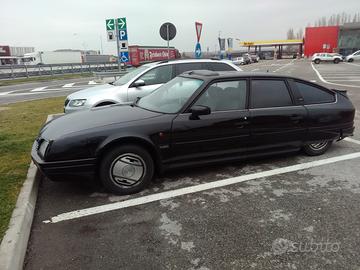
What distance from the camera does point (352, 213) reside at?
3.55 m

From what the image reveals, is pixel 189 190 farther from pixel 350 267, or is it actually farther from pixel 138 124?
pixel 350 267

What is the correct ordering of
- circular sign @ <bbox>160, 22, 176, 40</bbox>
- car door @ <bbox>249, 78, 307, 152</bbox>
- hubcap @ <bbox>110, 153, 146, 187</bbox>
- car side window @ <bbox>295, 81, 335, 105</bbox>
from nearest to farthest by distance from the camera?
hubcap @ <bbox>110, 153, 146, 187</bbox>, car door @ <bbox>249, 78, 307, 152</bbox>, car side window @ <bbox>295, 81, 335, 105</bbox>, circular sign @ <bbox>160, 22, 176, 40</bbox>

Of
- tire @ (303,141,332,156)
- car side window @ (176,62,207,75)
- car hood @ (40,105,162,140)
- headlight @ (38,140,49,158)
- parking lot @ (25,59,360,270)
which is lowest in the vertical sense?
parking lot @ (25,59,360,270)

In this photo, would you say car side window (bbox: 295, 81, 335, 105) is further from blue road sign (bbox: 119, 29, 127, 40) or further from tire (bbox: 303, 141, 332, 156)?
blue road sign (bbox: 119, 29, 127, 40)

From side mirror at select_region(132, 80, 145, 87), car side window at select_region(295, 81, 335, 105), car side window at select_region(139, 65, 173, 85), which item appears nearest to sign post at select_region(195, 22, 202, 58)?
car side window at select_region(139, 65, 173, 85)

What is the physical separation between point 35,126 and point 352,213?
676 centimetres

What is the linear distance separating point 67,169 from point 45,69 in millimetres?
29334

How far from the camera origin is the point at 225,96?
4699mm

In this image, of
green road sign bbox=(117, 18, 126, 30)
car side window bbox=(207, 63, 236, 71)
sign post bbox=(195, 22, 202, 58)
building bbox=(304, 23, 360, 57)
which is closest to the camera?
car side window bbox=(207, 63, 236, 71)

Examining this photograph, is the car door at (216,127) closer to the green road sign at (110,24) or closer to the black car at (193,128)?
the black car at (193,128)

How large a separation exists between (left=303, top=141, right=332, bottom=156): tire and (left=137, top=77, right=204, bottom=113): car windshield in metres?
2.17

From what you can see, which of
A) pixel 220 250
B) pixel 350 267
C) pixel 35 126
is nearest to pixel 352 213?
pixel 350 267

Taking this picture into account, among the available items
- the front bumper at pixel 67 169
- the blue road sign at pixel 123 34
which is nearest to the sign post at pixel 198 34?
the blue road sign at pixel 123 34

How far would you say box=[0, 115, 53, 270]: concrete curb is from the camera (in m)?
2.74
